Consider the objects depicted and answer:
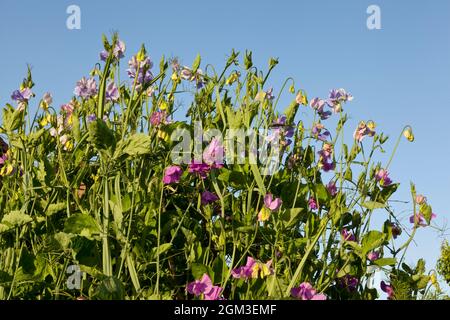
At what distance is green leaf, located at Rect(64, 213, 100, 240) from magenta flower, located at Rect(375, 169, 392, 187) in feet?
3.46

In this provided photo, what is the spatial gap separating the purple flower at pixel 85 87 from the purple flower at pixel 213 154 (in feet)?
1.83

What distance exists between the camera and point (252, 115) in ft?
7.82

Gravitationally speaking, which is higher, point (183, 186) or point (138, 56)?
point (138, 56)

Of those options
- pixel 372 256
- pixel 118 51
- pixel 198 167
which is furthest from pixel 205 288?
pixel 118 51

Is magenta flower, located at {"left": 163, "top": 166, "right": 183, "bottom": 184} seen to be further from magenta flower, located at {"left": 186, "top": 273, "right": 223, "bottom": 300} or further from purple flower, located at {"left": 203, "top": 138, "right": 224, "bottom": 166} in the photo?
magenta flower, located at {"left": 186, "top": 273, "right": 223, "bottom": 300}

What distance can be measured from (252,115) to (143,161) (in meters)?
0.49

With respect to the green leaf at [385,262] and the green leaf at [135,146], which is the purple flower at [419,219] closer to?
the green leaf at [385,262]

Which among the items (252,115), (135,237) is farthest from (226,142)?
(135,237)

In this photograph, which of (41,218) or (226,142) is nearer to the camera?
(41,218)

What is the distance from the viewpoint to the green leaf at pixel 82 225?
1.93 m
